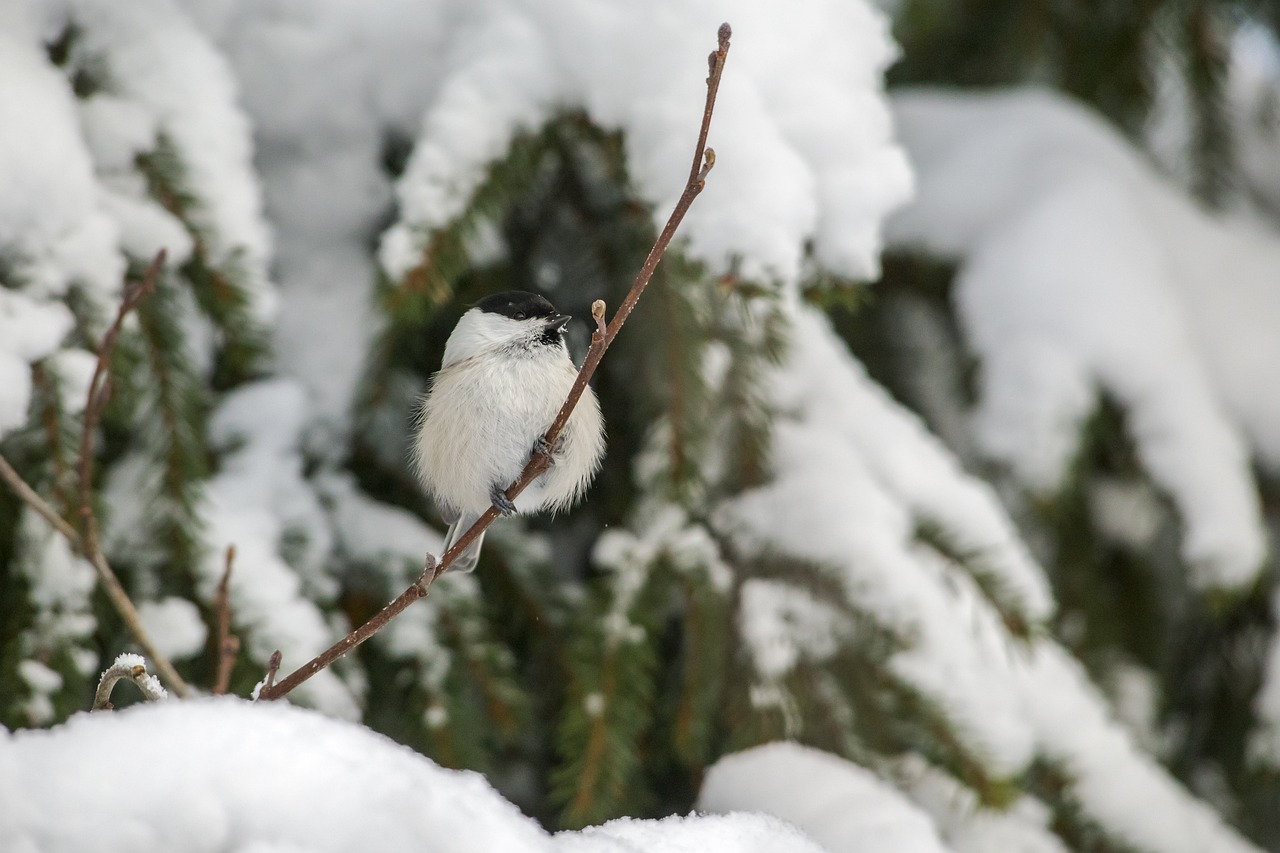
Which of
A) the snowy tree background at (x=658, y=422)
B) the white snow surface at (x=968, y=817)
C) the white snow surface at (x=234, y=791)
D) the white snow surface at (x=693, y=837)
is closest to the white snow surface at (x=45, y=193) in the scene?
the snowy tree background at (x=658, y=422)

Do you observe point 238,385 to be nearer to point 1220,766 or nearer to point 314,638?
point 314,638

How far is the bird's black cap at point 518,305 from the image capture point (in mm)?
1391

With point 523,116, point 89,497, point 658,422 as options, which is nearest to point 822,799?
point 658,422

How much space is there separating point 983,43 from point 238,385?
229 cm

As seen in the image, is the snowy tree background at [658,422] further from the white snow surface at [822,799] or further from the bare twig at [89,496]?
the bare twig at [89,496]

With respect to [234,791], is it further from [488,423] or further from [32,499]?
[488,423]

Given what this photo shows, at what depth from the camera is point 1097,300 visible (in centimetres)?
215

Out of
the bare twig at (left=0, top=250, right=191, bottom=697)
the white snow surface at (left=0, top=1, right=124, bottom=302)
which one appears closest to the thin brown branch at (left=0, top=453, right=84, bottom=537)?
the bare twig at (left=0, top=250, right=191, bottom=697)

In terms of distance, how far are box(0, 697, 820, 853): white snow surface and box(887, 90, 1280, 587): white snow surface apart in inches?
62.1

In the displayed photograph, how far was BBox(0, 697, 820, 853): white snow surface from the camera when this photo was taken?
0.56m

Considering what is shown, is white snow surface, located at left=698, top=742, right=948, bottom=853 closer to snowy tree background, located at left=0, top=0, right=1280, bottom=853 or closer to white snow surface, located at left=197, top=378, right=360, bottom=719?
snowy tree background, located at left=0, top=0, right=1280, bottom=853

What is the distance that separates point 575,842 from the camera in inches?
26.2

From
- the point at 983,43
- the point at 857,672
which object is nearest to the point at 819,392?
the point at 857,672

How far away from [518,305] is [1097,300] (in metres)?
1.33
